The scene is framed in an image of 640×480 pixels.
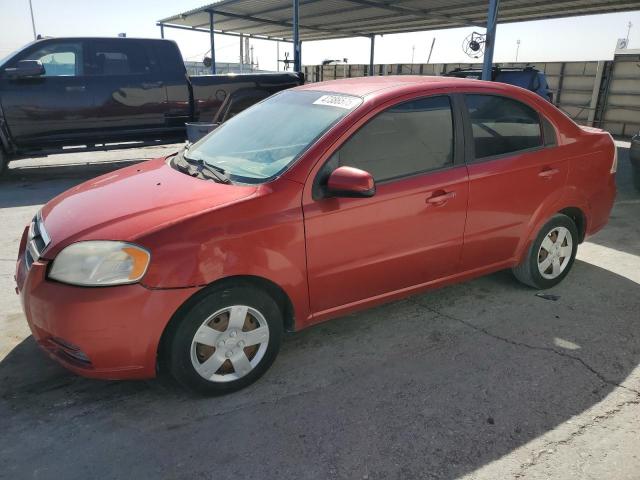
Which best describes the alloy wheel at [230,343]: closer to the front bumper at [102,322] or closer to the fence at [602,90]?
the front bumper at [102,322]

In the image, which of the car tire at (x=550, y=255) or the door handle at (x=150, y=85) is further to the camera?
the door handle at (x=150, y=85)

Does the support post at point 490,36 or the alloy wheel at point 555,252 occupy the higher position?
the support post at point 490,36

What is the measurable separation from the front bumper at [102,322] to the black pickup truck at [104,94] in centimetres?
618

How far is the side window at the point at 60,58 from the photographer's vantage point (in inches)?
298

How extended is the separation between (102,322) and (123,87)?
666cm

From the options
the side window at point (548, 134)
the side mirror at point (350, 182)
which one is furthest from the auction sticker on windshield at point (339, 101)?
the side window at point (548, 134)

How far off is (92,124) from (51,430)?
260 inches

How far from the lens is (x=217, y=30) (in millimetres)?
22562

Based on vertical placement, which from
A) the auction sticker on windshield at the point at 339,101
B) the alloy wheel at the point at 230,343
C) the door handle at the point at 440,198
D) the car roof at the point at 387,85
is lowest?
the alloy wheel at the point at 230,343

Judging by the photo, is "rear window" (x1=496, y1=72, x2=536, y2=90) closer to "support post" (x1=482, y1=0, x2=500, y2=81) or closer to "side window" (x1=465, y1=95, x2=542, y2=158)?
"support post" (x1=482, y1=0, x2=500, y2=81)

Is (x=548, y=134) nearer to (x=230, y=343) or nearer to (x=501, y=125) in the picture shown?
(x=501, y=125)

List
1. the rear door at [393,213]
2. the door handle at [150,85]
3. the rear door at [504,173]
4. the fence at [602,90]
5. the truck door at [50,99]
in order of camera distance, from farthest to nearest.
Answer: the fence at [602,90] → the door handle at [150,85] → the truck door at [50,99] → the rear door at [504,173] → the rear door at [393,213]

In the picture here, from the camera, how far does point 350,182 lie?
2.55 meters

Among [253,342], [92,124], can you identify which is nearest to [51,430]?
[253,342]
